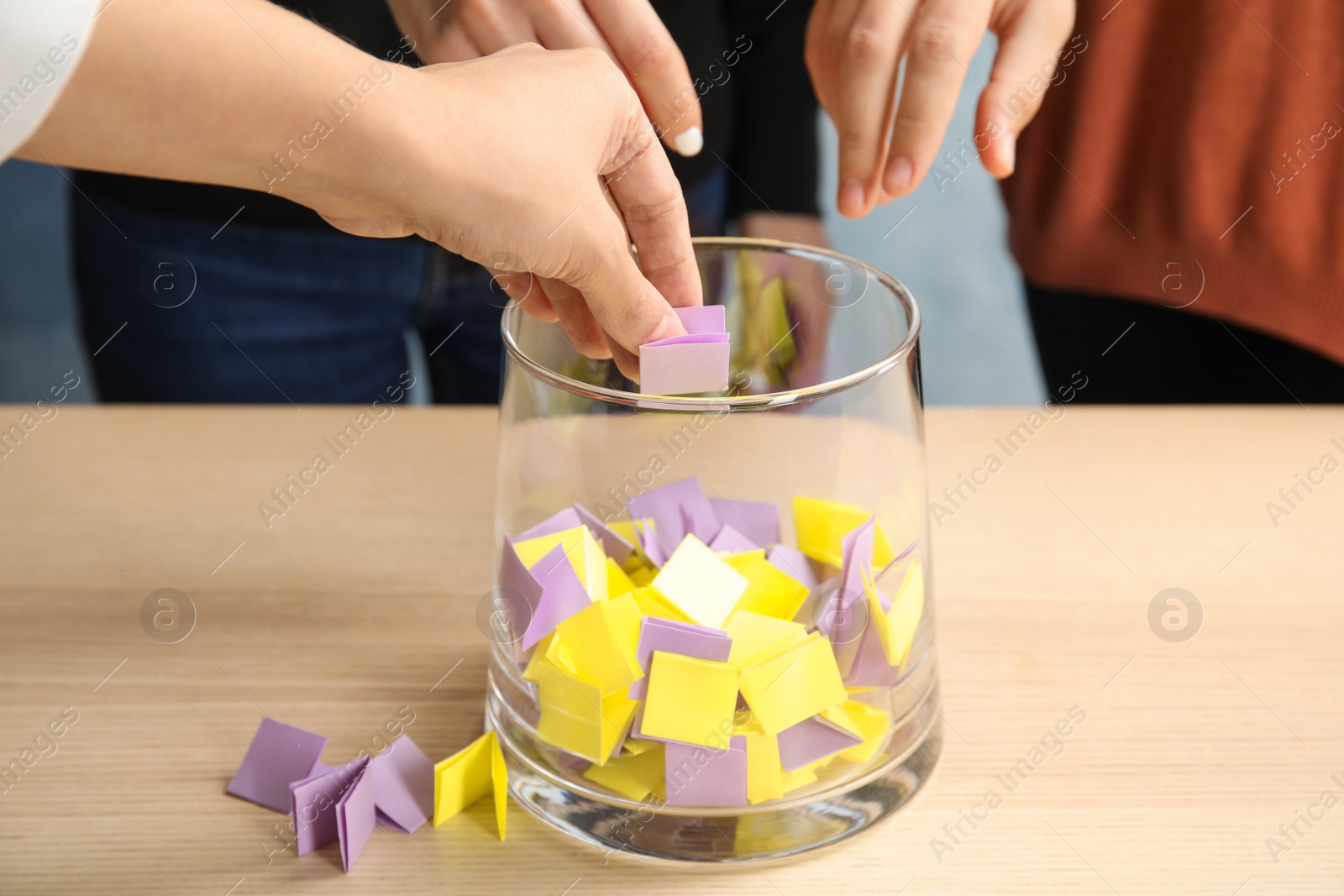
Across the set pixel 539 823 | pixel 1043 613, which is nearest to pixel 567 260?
pixel 539 823

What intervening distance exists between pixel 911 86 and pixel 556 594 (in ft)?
1.19

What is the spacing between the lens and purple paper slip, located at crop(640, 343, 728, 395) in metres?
0.43

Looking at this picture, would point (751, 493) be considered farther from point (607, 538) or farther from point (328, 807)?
point (328, 807)

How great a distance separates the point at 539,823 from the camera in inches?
18.1

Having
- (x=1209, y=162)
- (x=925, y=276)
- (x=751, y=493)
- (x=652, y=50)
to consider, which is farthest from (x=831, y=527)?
(x=925, y=276)

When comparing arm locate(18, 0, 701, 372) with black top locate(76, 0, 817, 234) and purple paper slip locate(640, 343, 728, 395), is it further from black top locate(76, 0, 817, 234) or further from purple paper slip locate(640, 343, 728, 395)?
black top locate(76, 0, 817, 234)

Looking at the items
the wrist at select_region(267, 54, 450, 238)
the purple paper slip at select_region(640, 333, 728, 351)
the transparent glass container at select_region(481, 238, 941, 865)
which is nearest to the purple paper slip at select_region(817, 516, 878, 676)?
the transparent glass container at select_region(481, 238, 941, 865)

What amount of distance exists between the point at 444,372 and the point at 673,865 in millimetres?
661

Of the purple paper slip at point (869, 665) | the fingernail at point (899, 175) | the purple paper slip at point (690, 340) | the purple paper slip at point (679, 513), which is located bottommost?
the purple paper slip at point (869, 665)

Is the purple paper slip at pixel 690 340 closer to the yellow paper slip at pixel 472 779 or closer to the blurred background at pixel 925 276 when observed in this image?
the yellow paper slip at pixel 472 779

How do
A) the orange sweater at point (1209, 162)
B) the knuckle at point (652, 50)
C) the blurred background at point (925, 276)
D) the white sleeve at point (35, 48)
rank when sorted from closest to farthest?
the white sleeve at point (35, 48)
the knuckle at point (652, 50)
the orange sweater at point (1209, 162)
the blurred background at point (925, 276)

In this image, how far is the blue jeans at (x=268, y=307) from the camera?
908 millimetres

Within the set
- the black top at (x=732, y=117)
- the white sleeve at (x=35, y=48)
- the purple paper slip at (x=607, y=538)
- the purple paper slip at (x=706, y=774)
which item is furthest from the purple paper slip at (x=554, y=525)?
the black top at (x=732, y=117)

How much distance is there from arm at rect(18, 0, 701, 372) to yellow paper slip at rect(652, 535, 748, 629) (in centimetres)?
9
